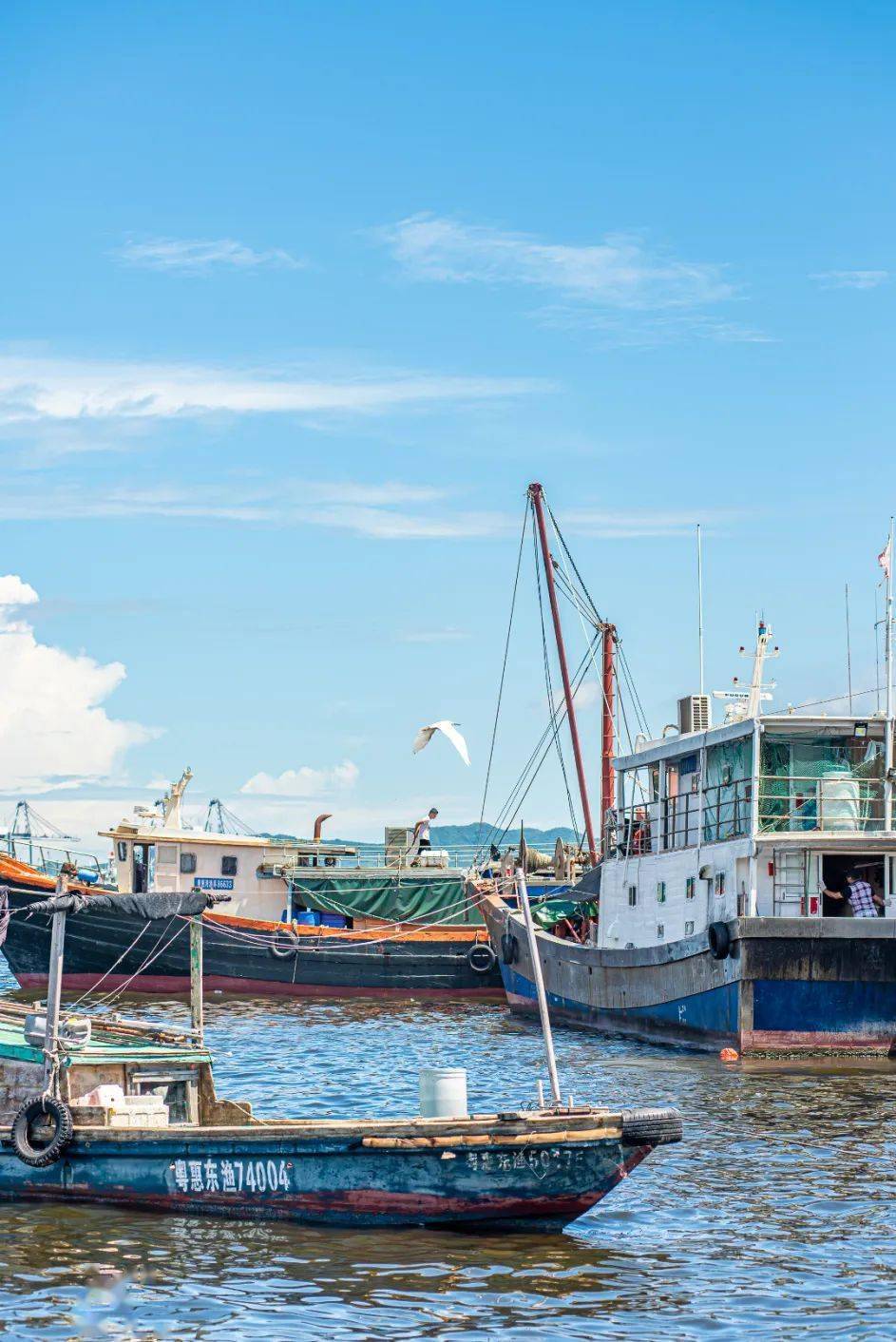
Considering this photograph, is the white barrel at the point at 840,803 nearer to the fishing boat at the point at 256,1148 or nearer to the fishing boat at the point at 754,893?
the fishing boat at the point at 754,893

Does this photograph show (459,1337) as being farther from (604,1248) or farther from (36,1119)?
(36,1119)

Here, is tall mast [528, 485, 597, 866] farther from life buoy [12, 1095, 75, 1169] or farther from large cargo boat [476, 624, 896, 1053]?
life buoy [12, 1095, 75, 1169]

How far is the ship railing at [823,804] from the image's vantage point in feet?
89.6

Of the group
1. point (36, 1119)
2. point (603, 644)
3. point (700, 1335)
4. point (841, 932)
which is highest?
point (603, 644)

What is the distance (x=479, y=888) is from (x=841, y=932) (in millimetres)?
16580

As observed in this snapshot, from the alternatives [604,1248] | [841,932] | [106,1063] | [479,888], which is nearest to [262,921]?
[479,888]

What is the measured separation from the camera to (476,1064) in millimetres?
27531

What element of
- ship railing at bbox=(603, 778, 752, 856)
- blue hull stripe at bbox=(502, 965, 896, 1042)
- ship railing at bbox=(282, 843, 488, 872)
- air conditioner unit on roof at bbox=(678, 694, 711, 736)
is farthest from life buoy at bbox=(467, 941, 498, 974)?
blue hull stripe at bbox=(502, 965, 896, 1042)

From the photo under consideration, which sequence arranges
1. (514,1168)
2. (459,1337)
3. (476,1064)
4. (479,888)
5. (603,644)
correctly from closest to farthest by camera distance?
(459,1337) → (514,1168) → (476,1064) → (479,888) → (603,644)

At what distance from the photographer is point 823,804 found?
27547mm

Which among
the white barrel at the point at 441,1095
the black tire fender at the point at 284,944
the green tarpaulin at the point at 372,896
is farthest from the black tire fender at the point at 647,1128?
the green tarpaulin at the point at 372,896

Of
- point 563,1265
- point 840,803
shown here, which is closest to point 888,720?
point 840,803

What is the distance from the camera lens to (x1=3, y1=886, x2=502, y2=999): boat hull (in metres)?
41.2

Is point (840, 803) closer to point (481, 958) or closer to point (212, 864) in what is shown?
point (481, 958)
